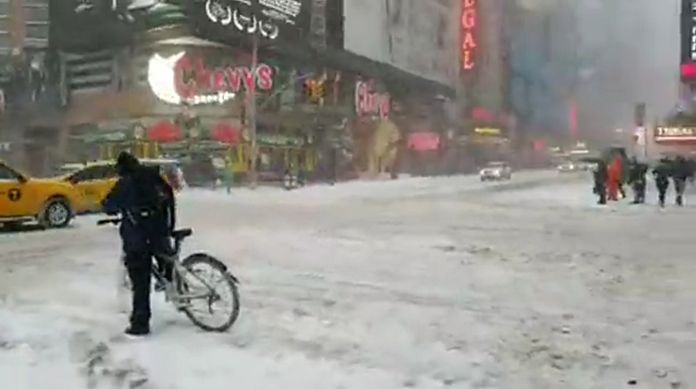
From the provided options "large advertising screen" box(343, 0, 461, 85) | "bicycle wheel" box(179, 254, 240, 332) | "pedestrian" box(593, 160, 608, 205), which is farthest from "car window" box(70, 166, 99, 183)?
"large advertising screen" box(343, 0, 461, 85)

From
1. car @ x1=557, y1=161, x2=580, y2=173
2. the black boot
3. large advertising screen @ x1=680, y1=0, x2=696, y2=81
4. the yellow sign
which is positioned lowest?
car @ x1=557, y1=161, x2=580, y2=173

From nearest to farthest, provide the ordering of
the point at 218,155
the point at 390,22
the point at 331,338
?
the point at 331,338 < the point at 218,155 < the point at 390,22

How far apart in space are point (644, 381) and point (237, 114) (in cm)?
5008

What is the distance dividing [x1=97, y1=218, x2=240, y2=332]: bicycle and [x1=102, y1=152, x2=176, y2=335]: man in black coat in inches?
8.4

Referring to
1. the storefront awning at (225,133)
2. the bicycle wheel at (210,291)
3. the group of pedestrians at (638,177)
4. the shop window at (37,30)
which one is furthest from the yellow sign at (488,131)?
the bicycle wheel at (210,291)

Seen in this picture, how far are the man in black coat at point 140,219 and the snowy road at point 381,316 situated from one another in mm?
371

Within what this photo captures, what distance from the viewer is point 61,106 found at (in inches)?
2335

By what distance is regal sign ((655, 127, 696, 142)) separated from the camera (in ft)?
199

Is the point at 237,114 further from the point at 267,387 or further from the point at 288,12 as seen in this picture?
the point at 267,387

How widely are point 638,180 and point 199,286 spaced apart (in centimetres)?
2601

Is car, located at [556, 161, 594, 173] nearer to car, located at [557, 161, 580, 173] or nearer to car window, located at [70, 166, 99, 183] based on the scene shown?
car, located at [557, 161, 580, 173]

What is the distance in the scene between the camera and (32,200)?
20047 mm

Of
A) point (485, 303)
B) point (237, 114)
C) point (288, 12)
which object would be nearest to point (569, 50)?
point (288, 12)

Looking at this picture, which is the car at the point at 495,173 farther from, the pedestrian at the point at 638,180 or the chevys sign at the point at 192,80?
the pedestrian at the point at 638,180
